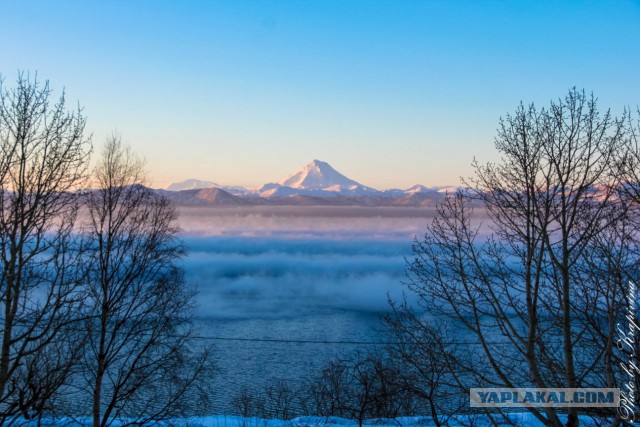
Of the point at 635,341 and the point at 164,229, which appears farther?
the point at 164,229

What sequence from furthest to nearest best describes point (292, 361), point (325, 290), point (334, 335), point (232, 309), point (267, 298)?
1. point (325, 290)
2. point (267, 298)
3. point (232, 309)
4. point (334, 335)
5. point (292, 361)

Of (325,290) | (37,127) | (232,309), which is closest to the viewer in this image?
(37,127)

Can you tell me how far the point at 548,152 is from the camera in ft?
38.4

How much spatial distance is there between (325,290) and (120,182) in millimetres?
175635

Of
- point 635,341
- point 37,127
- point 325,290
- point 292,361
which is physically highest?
point 37,127

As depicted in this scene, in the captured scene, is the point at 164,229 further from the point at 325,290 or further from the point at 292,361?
the point at 325,290

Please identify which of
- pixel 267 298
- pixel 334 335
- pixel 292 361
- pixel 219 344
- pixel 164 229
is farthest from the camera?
pixel 267 298

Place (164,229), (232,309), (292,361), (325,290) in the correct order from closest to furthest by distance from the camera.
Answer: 1. (164,229)
2. (292,361)
3. (232,309)
4. (325,290)

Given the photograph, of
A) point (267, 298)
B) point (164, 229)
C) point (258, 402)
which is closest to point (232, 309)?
point (267, 298)

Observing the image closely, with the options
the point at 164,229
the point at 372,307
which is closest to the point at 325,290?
the point at 372,307

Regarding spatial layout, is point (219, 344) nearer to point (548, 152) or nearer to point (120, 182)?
point (120, 182)

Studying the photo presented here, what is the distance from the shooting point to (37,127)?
12.4 meters

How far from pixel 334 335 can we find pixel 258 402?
157 feet

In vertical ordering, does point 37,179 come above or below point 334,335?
above
